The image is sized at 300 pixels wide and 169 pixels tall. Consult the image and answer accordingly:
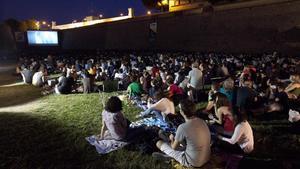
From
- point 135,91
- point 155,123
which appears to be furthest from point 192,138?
point 135,91

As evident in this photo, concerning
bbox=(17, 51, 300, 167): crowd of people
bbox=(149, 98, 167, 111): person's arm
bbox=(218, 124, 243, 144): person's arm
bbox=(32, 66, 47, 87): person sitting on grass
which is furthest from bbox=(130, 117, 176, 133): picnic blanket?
bbox=(32, 66, 47, 87): person sitting on grass

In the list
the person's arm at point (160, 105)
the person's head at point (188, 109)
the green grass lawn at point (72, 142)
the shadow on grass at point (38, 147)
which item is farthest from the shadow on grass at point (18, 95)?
the person's head at point (188, 109)

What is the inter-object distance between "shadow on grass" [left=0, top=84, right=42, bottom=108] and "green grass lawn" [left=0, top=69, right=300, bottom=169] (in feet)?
5.55

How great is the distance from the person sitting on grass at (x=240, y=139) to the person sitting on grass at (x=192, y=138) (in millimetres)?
798

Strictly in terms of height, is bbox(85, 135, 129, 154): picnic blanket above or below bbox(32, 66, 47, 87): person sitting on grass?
below

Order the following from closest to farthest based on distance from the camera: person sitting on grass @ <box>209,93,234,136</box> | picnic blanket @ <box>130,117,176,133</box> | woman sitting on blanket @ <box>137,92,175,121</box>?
1. person sitting on grass @ <box>209,93,234,136</box>
2. picnic blanket @ <box>130,117,176,133</box>
3. woman sitting on blanket @ <box>137,92,175,121</box>

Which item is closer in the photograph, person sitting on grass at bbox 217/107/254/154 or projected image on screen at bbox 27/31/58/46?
person sitting on grass at bbox 217/107/254/154

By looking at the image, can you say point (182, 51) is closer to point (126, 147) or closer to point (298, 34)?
point (298, 34)

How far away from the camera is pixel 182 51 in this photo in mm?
26594

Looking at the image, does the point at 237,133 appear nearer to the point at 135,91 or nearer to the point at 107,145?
the point at 107,145

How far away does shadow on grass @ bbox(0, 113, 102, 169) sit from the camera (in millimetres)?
5625

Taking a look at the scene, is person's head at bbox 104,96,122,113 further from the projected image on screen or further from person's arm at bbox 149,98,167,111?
the projected image on screen

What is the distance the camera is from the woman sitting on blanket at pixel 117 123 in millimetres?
5946

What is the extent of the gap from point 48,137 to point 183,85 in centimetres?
533
